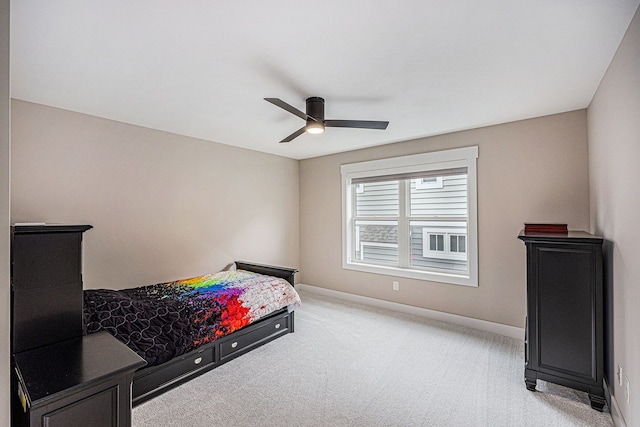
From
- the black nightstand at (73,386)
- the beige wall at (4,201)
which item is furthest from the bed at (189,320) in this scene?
the beige wall at (4,201)

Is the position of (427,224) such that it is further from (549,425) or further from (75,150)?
(75,150)

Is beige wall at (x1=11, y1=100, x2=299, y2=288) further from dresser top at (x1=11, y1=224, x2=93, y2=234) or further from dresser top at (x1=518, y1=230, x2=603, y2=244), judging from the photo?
dresser top at (x1=518, y1=230, x2=603, y2=244)

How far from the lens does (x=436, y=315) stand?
13.3 ft

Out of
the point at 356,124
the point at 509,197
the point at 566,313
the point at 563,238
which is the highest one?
the point at 356,124

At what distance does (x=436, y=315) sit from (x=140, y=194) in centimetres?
395

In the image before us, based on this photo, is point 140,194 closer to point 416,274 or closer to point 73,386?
point 73,386

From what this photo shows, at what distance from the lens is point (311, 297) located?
5117 millimetres

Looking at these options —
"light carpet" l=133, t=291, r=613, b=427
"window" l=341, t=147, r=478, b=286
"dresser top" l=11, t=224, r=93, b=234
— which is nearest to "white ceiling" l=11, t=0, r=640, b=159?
"window" l=341, t=147, r=478, b=286

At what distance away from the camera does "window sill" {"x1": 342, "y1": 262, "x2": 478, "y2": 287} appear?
12.7ft

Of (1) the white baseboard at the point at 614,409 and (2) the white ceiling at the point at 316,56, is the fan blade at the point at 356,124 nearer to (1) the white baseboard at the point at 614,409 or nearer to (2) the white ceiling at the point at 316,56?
(2) the white ceiling at the point at 316,56

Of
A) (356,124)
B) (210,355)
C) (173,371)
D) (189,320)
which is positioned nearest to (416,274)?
(356,124)

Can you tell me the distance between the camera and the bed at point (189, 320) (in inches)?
93.4

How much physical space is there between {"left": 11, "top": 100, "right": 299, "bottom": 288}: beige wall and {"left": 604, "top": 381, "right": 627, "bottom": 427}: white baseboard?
4112 mm

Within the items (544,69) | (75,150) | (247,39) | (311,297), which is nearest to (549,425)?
(544,69)
